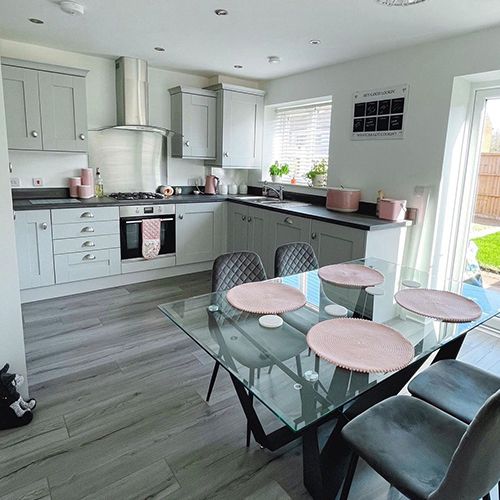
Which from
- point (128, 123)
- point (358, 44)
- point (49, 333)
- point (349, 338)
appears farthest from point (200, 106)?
point (349, 338)

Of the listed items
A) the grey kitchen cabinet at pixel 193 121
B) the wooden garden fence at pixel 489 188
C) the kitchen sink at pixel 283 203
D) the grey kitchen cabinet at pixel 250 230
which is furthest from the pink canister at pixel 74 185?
the wooden garden fence at pixel 489 188

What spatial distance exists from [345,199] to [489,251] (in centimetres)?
132

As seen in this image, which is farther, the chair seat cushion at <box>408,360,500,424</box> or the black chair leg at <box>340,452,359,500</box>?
the chair seat cushion at <box>408,360,500,424</box>

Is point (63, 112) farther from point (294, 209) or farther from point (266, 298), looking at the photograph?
point (266, 298)

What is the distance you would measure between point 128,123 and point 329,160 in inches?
87.1

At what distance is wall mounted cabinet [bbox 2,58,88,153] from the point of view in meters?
3.50

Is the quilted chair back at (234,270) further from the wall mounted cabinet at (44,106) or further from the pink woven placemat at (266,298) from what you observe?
the wall mounted cabinet at (44,106)

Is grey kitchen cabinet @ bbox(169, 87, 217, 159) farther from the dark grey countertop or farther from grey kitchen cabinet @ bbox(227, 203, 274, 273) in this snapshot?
grey kitchen cabinet @ bbox(227, 203, 274, 273)

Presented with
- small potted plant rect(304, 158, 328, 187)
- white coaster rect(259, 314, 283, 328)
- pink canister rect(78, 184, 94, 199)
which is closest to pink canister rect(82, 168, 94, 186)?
pink canister rect(78, 184, 94, 199)

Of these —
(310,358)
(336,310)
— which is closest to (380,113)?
(336,310)

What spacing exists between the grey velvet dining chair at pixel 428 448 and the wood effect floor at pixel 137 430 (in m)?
0.48

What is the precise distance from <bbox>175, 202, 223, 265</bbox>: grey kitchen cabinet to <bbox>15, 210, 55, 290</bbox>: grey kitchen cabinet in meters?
1.34

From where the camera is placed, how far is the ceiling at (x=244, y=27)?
2.57 meters

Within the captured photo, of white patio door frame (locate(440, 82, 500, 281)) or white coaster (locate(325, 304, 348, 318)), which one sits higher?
white patio door frame (locate(440, 82, 500, 281))
